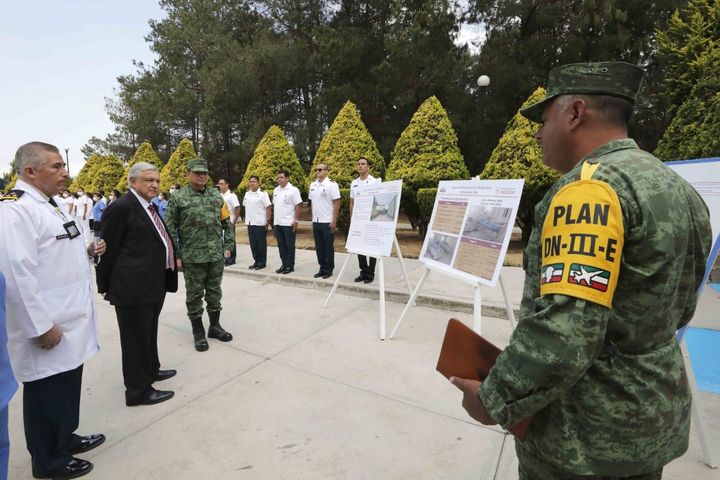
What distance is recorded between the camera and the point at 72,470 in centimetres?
238

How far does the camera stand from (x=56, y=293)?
2.39 m

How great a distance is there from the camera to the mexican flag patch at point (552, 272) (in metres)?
1.01

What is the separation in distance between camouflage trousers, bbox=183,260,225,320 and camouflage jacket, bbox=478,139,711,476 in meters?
3.67

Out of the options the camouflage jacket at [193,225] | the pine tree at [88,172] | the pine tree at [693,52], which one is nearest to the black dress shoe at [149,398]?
the camouflage jacket at [193,225]

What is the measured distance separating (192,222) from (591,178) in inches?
152

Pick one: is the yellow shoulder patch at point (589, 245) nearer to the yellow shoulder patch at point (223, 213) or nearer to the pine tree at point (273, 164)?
the yellow shoulder patch at point (223, 213)

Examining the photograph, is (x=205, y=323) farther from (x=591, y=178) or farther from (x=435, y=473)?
(x=591, y=178)

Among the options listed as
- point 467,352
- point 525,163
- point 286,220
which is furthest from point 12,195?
point 525,163

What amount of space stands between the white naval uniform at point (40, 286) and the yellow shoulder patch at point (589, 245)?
260 centimetres

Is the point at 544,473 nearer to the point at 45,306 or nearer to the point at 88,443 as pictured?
the point at 45,306

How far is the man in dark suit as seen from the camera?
311cm

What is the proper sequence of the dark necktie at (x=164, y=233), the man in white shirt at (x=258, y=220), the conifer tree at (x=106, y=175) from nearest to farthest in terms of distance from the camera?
1. the dark necktie at (x=164, y=233)
2. the man in white shirt at (x=258, y=220)
3. the conifer tree at (x=106, y=175)

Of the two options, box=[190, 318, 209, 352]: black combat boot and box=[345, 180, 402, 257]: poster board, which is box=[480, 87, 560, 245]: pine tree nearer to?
box=[345, 180, 402, 257]: poster board

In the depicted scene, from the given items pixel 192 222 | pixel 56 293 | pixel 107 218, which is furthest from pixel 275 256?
pixel 56 293
